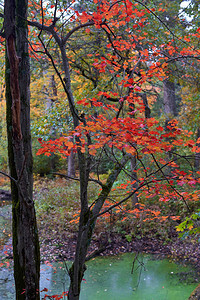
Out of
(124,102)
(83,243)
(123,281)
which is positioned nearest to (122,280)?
(123,281)

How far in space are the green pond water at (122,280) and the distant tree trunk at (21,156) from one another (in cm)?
206

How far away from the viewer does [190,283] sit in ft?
16.7

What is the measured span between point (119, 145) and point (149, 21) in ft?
13.1

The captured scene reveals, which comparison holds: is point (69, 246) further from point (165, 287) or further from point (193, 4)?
point (193, 4)

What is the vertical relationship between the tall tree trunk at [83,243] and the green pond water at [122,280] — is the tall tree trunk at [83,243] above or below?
above

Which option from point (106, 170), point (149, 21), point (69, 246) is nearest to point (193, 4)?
point (149, 21)

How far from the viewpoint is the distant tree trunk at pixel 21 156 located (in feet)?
8.79

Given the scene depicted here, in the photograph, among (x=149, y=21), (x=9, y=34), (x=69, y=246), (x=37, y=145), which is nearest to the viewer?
(x=9, y=34)

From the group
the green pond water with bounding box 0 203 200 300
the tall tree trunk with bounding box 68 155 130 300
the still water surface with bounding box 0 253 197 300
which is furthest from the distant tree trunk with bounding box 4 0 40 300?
the green pond water with bounding box 0 203 200 300

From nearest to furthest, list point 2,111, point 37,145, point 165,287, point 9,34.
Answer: point 9,34, point 165,287, point 37,145, point 2,111

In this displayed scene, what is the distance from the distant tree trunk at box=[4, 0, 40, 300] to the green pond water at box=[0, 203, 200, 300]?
206 cm

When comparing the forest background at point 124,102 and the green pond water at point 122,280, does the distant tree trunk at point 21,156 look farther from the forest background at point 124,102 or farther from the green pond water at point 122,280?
the green pond water at point 122,280

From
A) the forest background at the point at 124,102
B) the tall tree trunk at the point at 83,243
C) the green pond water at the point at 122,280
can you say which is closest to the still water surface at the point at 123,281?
the green pond water at the point at 122,280

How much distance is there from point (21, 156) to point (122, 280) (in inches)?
153
